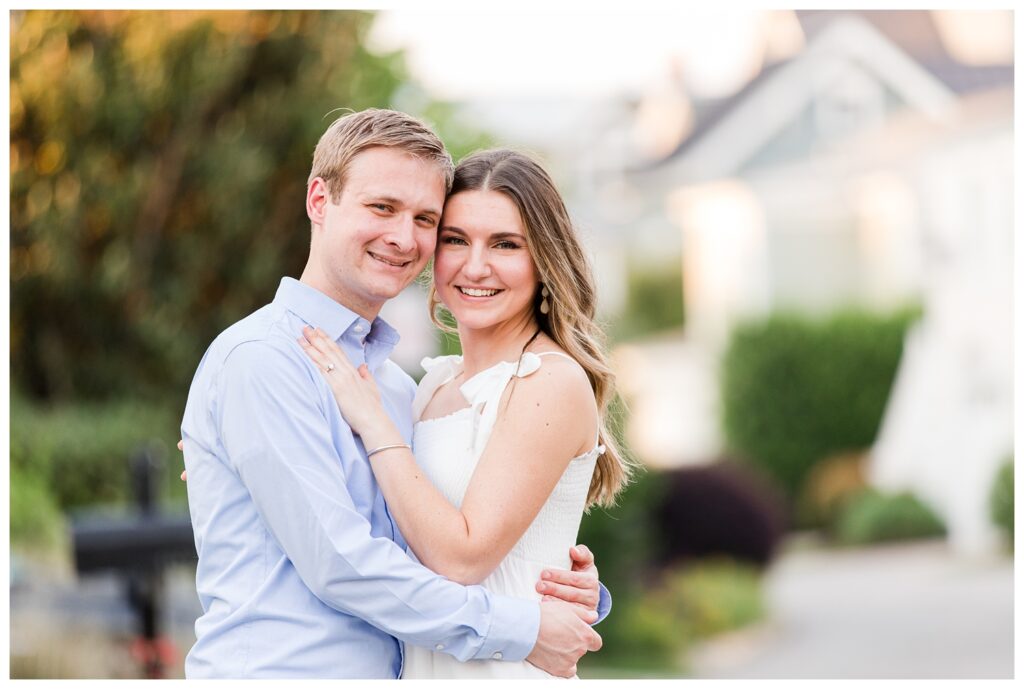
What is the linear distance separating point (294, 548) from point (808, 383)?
19.8 m

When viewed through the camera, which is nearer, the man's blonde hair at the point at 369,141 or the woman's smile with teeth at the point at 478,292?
the man's blonde hair at the point at 369,141

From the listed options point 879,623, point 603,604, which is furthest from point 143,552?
point 879,623

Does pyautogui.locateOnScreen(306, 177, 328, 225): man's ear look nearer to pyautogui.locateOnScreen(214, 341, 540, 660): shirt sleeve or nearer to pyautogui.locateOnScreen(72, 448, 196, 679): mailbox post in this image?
pyautogui.locateOnScreen(214, 341, 540, 660): shirt sleeve

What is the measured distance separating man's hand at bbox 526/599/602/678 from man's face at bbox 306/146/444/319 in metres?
0.87

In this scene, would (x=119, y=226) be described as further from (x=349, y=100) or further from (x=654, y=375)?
(x=654, y=375)

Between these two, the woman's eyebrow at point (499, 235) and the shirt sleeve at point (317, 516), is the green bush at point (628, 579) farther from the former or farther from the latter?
the shirt sleeve at point (317, 516)

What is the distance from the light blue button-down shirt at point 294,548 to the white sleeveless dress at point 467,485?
11 cm

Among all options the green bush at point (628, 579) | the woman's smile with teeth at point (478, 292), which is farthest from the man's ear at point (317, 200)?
the green bush at point (628, 579)

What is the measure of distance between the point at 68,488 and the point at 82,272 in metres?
1.97

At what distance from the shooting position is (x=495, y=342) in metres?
3.38

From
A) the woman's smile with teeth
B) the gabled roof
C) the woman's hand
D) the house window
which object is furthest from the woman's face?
the house window

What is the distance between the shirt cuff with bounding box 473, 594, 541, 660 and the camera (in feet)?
9.71

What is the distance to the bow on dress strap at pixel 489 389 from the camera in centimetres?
316

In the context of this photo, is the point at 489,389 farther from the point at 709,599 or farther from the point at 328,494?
the point at 709,599
